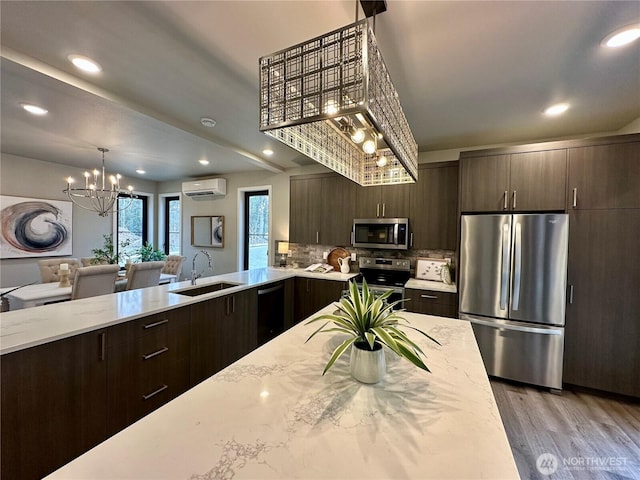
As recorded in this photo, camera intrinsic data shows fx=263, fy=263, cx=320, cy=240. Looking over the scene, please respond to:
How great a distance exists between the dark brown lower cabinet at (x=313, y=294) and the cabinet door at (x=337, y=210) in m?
0.70

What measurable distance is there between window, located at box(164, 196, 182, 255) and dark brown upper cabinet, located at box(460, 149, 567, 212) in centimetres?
572

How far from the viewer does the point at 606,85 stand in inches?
78.2

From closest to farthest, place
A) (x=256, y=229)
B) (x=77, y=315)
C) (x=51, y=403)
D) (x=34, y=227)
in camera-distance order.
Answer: (x=51, y=403) → (x=77, y=315) → (x=34, y=227) → (x=256, y=229)

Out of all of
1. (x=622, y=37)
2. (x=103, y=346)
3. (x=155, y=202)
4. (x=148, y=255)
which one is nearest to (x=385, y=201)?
(x=622, y=37)

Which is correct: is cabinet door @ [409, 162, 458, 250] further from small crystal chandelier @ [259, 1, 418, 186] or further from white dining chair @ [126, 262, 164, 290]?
white dining chair @ [126, 262, 164, 290]

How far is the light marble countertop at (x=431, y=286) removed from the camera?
117 inches

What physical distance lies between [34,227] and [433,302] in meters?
5.91

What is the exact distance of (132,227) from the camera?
5.75 meters

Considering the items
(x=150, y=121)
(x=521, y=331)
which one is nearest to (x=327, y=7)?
(x=150, y=121)

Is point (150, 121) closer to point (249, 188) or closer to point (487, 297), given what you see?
point (249, 188)

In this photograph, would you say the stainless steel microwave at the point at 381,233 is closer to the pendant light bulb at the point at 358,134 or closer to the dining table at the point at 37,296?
the pendant light bulb at the point at 358,134

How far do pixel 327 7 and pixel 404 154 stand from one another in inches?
34.8

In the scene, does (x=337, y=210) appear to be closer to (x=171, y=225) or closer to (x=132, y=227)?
(x=171, y=225)

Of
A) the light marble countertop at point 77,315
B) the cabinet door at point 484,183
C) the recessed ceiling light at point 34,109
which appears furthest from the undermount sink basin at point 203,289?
the cabinet door at point 484,183
